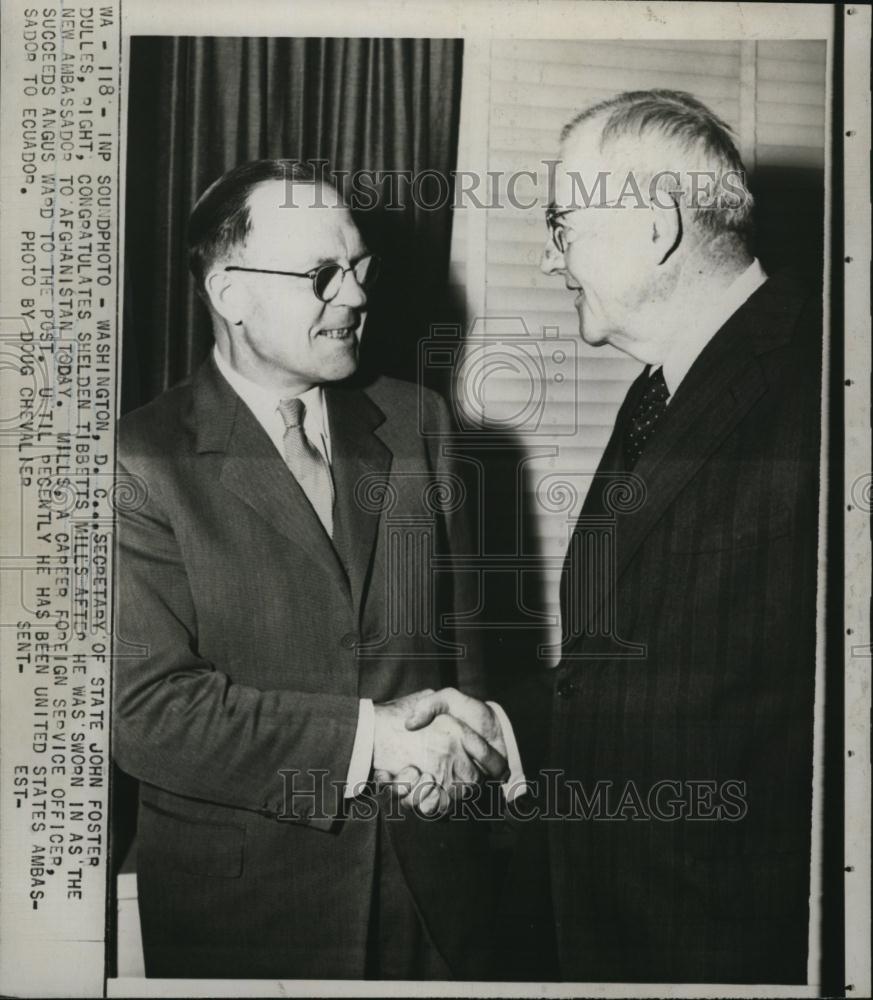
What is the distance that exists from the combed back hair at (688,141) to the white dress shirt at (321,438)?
2.75ft

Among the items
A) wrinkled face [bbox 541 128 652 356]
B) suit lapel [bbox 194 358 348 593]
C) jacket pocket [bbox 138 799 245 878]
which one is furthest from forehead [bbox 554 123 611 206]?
jacket pocket [bbox 138 799 245 878]

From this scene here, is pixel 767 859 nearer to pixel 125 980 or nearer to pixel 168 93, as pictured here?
pixel 125 980

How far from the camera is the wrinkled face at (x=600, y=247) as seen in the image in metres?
2.28

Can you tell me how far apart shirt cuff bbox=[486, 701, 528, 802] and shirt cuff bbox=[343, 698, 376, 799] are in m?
0.26

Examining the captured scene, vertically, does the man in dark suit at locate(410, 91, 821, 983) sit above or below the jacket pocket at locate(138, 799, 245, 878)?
above

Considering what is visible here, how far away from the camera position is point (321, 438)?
2264mm

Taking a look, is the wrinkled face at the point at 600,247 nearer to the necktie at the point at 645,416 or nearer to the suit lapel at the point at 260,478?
the necktie at the point at 645,416

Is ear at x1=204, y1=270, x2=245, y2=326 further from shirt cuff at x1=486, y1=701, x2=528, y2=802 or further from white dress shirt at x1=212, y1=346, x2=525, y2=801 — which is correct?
shirt cuff at x1=486, y1=701, x2=528, y2=802

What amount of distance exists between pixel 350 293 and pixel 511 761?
1.09m

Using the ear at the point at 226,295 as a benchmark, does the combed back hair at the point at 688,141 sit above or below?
above

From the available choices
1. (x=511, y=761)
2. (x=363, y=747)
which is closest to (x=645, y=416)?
(x=511, y=761)

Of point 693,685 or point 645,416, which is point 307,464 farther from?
point 693,685

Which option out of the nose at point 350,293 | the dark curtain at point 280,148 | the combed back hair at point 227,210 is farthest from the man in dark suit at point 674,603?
the combed back hair at point 227,210

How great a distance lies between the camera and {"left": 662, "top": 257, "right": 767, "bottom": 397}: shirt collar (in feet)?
7.39
